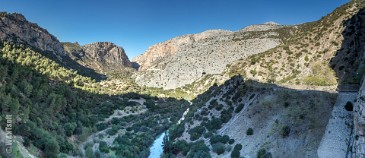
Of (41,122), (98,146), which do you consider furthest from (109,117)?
(41,122)

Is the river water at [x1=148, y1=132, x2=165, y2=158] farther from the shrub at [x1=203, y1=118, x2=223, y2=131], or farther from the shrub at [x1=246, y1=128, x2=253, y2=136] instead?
the shrub at [x1=246, y1=128, x2=253, y2=136]

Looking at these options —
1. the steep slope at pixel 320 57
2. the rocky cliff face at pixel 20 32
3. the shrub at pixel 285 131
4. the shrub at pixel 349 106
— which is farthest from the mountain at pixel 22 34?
the shrub at pixel 349 106

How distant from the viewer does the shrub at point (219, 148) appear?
138 ft

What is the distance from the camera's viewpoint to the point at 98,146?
5625 cm

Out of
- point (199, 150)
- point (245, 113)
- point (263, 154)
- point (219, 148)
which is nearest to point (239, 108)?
point (245, 113)

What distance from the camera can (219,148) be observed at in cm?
4231

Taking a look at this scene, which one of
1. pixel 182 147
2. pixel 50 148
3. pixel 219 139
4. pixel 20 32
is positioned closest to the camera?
pixel 50 148

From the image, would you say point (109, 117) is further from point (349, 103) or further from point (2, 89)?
point (349, 103)

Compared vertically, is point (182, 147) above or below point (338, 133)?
below

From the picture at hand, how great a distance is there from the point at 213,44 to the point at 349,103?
12519cm

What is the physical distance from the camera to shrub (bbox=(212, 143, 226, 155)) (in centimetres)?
4196

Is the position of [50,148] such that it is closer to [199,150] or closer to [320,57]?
[199,150]

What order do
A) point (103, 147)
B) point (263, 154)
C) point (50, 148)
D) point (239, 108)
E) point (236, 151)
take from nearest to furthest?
point (263, 154) → point (50, 148) → point (236, 151) → point (239, 108) → point (103, 147)

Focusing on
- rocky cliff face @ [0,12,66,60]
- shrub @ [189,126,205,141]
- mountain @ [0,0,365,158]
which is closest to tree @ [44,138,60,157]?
mountain @ [0,0,365,158]
